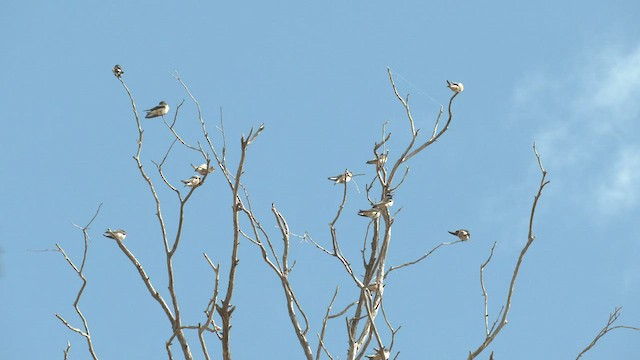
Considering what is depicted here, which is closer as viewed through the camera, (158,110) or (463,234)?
(463,234)

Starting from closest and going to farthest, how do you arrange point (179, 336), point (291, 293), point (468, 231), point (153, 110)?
point (179, 336) < point (291, 293) < point (468, 231) < point (153, 110)

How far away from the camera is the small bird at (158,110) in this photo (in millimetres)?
9570

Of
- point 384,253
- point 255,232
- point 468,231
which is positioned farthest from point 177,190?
point 468,231

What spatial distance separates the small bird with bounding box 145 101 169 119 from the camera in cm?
957

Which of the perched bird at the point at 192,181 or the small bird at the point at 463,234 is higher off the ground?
the perched bird at the point at 192,181

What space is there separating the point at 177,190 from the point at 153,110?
4.31 metres

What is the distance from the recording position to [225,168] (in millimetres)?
6070

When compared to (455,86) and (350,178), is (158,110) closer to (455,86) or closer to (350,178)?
(350,178)

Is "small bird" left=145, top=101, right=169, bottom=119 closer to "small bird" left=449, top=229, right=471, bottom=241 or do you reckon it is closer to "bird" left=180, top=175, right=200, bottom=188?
"bird" left=180, top=175, right=200, bottom=188

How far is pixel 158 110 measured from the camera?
31.5 ft

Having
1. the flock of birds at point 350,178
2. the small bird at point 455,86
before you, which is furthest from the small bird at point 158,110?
the small bird at point 455,86

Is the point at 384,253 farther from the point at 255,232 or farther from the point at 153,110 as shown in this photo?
the point at 153,110

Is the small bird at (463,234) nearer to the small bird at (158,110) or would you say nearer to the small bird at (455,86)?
the small bird at (455,86)

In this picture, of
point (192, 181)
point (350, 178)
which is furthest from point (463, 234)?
point (192, 181)
